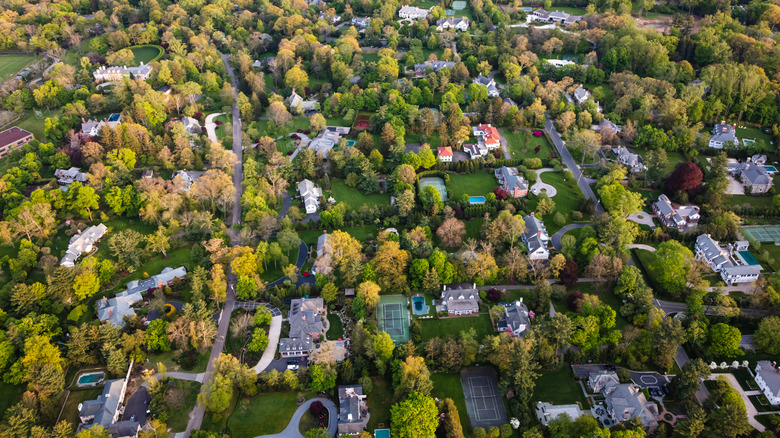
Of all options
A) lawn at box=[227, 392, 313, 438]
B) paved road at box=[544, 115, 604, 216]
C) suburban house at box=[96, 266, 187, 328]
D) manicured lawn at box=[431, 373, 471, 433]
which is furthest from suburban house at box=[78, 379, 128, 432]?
paved road at box=[544, 115, 604, 216]

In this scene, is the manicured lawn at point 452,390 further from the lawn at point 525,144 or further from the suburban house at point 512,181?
the lawn at point 525,144

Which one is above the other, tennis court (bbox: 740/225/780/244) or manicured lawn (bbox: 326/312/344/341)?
tennis court (bbox: 740/225/780/244)

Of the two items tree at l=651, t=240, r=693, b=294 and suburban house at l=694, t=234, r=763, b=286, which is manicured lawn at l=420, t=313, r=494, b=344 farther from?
suburban house at l=694, t=234, r=763, b=286

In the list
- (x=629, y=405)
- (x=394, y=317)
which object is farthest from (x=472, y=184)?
(x=629, y=405)

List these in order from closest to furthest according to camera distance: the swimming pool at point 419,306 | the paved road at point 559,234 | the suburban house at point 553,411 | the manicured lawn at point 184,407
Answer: the suburban house at point 553,411 < the manicured lawn at point 184,407 < the swimming pool at point 419,306 < the paved road at point 559,234

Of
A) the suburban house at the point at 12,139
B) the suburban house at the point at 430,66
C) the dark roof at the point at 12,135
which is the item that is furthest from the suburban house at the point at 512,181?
the dark roof at the point at 12,135

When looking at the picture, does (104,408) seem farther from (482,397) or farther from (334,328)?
(482,397)
